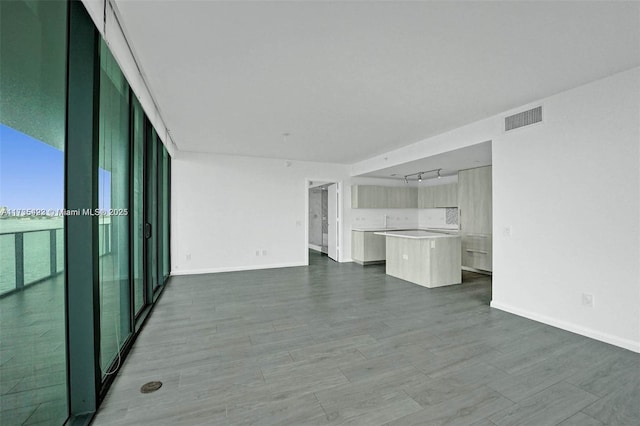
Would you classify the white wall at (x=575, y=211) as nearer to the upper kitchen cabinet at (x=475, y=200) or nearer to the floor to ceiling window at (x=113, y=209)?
the upper kitchen cabinet at (x=475, y=200)

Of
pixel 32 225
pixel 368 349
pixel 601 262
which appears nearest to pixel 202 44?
pixel 32 225

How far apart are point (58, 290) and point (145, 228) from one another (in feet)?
6.51

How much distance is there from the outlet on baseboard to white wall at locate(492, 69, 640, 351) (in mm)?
32

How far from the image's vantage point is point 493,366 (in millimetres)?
2324

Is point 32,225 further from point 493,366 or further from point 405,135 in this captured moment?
point 405,135

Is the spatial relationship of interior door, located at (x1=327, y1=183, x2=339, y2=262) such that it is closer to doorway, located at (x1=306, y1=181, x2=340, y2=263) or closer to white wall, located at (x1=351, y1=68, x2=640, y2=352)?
doorway, located at (x1=306, y1=181, x2=340, y2=263)

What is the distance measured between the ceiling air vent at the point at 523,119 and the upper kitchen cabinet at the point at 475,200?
7.05ft

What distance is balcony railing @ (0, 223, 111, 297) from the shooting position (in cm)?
108

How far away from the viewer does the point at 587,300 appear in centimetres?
292

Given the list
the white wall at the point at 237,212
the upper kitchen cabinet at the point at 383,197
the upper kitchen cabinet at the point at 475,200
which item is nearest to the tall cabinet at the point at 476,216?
the upper kitchen cabinet at the point at 475,200

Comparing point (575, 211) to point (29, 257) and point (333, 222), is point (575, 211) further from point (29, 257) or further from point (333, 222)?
point (333, 222)

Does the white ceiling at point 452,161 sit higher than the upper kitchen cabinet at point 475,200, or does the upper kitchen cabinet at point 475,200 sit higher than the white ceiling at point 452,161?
the white ceiling at point 452,161

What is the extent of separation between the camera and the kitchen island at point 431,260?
488 cm

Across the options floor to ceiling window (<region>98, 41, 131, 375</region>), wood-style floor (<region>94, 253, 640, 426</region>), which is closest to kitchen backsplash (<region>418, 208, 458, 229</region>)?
wood-style floor (<region>94, 253, 640, 426</region>)
